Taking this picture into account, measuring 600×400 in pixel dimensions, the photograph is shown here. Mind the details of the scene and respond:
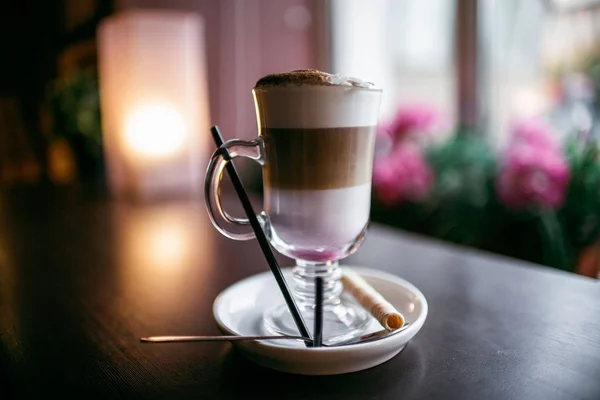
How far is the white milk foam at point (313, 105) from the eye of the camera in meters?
0.64

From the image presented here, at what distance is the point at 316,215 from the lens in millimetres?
688

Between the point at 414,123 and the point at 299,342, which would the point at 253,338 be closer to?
the point at 299,342

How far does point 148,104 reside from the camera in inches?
79.0

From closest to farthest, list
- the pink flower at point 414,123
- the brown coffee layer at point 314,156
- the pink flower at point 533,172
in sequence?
→ the brown coffee layer at point 314,156 < the pink flower at point 533,172 < the pink flower at point 414,123

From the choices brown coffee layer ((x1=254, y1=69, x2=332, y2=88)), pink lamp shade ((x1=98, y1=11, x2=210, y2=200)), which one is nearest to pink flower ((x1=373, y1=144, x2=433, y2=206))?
pink lamp shade ((x1=98, y1=11, x2=210, y2=200))

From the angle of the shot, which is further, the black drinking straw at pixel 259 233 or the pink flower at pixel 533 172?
the pink flower at pixel 533 172

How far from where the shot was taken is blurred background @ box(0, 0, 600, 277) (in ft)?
4.98

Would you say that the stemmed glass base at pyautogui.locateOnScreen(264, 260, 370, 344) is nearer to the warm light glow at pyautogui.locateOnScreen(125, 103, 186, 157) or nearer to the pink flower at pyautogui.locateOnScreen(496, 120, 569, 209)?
the pink flower at pyautogui.locateOnScreen(496, 120, 569, 209)

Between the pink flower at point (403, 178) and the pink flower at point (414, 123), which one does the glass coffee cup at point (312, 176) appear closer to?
the pink flower at point (403, 178)

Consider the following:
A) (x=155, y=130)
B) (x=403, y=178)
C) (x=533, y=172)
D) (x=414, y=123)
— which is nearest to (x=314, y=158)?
(x=533, y=172)

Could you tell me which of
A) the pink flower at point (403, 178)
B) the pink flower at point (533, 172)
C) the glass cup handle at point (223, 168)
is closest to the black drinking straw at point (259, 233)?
the glass cup handle at point (223, 168)

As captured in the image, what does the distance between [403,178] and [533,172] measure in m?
0.43

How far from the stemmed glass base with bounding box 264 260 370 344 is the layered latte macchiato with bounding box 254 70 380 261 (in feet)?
0.07

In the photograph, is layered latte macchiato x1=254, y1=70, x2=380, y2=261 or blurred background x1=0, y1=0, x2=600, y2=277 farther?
blurred background x1=0, y1=0, x2=600, y2=277
